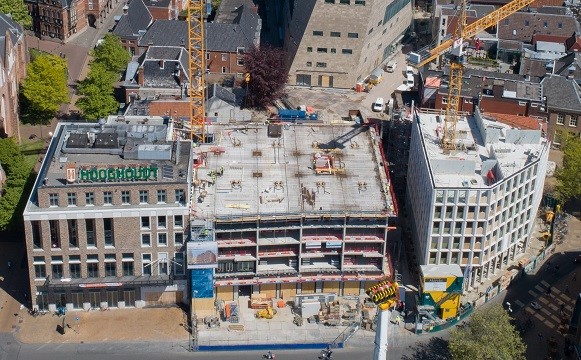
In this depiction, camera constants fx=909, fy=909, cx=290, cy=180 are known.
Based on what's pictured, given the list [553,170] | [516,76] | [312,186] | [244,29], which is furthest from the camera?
[244,29]

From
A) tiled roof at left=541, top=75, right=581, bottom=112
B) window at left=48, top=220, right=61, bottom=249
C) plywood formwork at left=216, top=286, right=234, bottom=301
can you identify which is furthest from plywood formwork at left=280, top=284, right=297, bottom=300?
tiled roof at left=541, top=75, right=581, bottom=112

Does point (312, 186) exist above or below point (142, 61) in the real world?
below

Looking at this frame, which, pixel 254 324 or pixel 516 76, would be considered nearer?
pixel 254 324

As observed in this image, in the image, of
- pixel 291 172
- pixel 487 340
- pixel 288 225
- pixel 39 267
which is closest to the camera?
pixel 487 340

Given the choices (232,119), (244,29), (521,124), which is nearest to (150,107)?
(232,119)

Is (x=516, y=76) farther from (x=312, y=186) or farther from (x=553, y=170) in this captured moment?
(x=312, y=186)

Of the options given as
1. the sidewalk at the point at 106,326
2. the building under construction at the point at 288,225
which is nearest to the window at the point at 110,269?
the sidewalk at the point at 106,326

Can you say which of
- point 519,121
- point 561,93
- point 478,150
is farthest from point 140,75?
point 561,93

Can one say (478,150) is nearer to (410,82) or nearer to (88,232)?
(410,82)
